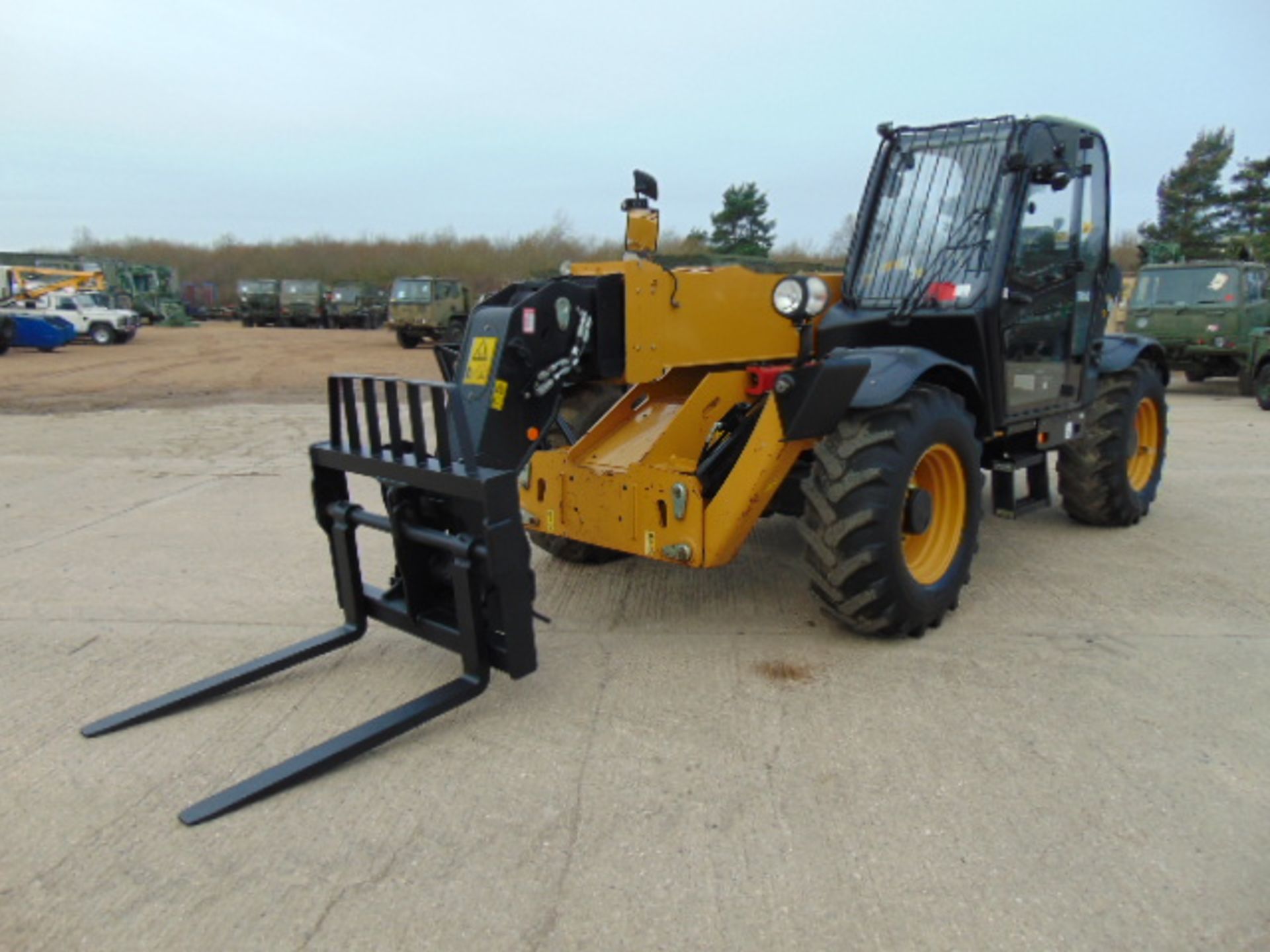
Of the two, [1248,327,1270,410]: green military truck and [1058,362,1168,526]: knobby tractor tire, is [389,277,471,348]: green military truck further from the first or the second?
[1058,362,1168,526]: knobby tractor tire

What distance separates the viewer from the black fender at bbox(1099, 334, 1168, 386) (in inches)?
236

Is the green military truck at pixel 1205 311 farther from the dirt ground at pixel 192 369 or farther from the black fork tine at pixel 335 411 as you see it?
the black fork tine at pixel 335 411

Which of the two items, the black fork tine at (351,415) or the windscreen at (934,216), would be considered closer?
the black fork tine at (351,415)

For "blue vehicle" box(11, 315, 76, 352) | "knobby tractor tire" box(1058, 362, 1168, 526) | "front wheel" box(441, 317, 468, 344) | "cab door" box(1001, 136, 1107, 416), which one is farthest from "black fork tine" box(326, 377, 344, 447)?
"blue vehicle" box(11, 315, 76, 352)

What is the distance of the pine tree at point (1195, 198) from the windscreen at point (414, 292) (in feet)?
85.5

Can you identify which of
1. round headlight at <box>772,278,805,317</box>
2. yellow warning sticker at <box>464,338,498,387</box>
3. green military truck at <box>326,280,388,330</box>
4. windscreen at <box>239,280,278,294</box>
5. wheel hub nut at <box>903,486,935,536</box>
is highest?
round headlight at <box>772,278,805,317</box>

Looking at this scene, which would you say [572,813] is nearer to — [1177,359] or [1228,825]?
[1228,825]

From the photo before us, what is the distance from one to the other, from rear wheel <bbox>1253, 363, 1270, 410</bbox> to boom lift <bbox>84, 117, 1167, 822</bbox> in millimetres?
9551

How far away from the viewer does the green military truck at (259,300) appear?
4081cm

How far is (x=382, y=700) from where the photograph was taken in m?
3.62

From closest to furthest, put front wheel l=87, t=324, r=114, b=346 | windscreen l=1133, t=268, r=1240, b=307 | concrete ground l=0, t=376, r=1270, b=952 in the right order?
concrete ground l=0, t=376, r=1270, b=952, windscreen l=1133, t=268, r=1240, b=307, front wheel l=87, t=324, r=114, b=346

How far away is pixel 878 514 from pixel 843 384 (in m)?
0.55

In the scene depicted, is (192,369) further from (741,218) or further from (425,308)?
(741,218)

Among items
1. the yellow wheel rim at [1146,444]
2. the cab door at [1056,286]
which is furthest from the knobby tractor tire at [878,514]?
the yellow wheel rim at [1146,444]
